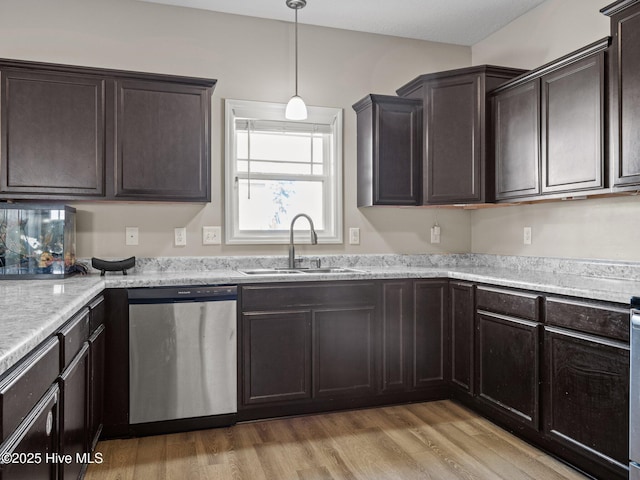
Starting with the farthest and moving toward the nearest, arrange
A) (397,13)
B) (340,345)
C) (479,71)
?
1. (397,13)
2. (479,71)
3. (340,345)

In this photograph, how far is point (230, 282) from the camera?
278cm

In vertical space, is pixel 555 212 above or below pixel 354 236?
above

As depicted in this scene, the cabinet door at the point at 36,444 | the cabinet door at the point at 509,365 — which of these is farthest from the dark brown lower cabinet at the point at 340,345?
the cabinet door at the point at 36,444

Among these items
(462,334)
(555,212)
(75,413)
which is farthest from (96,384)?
(555,212)

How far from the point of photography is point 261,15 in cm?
343

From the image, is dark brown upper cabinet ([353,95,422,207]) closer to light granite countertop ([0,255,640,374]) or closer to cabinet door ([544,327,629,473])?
light granite countertop ([0,255,640,374])

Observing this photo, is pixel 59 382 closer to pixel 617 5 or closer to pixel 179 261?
pixel 179 261

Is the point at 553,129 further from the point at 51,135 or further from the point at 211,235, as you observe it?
the point at 51,135

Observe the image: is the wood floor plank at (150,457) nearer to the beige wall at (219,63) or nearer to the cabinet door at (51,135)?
the beige wall at (219,63)

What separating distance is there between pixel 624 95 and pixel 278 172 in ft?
7.18

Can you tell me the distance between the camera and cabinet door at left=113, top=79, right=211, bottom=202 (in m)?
2.85

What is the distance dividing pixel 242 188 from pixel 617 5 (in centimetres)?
242

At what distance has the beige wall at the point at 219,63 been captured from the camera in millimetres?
3104

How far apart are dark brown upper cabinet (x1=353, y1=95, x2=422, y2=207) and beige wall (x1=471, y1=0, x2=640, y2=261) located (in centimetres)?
72
